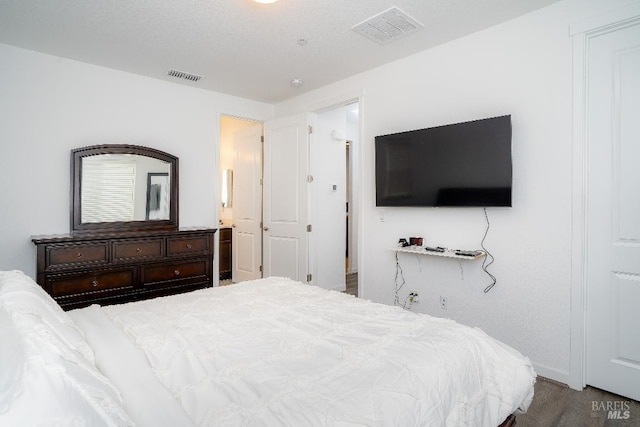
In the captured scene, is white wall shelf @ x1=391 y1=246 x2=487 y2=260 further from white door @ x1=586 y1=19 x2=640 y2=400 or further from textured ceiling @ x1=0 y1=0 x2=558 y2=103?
textured ceiling @ x1=0 y1=0 x2=558 y2=103

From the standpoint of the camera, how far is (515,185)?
2.63 m

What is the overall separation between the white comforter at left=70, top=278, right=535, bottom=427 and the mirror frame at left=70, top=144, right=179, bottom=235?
75.2 inches

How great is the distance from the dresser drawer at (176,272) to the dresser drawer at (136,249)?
0.13 meters

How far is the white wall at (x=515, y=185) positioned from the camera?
242 cm

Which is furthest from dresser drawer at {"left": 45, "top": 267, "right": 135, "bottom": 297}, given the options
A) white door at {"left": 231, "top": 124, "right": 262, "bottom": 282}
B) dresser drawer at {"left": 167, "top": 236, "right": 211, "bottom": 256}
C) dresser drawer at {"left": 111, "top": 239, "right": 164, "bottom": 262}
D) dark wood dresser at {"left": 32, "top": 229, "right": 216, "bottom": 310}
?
white door at {"left": 231, "top": 124, "right": 262, "bottom": 282}

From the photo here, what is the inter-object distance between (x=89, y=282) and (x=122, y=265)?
291 mm

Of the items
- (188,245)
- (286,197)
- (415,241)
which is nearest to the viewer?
(415,241)

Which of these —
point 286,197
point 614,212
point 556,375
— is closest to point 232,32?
point 286,197

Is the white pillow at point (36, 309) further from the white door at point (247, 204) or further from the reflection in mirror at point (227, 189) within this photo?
the reflection in mirror at point (227, 189)

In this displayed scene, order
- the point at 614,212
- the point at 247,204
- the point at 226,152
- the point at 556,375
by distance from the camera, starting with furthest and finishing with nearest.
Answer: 1. the point at 226,152
2. the point at 247,204
3. the point at 556,375
4. the point at 614,212

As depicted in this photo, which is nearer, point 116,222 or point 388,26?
point 388,26

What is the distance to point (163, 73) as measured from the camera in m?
3.72

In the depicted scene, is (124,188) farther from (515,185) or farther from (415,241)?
(515,185)

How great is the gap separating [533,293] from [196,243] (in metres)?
3.21
